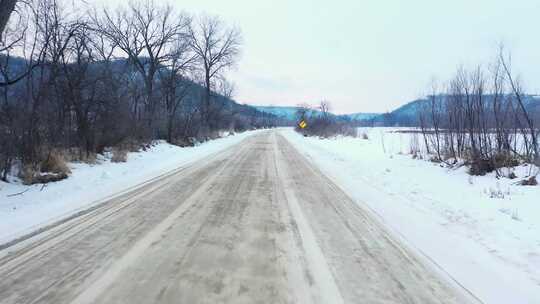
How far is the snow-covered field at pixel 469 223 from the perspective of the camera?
4.05 metres

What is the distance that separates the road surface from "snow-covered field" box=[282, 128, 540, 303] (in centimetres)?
41

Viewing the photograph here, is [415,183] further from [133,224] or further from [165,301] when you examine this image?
[165,301]

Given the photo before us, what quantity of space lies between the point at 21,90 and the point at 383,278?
11310mm

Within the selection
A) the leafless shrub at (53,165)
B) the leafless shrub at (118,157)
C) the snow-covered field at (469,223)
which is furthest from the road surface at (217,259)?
the leafless shrub at (118,157)

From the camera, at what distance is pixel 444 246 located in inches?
201

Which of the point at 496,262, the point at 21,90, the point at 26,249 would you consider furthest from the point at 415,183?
the point at 21,90

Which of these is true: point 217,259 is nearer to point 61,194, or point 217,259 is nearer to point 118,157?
point 61,194

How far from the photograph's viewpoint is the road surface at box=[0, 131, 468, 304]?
345 cm

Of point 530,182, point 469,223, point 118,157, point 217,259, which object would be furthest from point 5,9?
point 530,182

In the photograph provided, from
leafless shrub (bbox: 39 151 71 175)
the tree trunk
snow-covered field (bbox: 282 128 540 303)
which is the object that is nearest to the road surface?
snow-covered field (bbox: 282 128 540 303)

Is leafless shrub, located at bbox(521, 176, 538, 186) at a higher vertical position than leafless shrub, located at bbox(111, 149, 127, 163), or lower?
lower

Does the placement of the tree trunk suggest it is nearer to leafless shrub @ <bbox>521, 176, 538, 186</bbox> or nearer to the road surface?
the road surface

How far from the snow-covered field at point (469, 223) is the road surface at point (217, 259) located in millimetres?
414

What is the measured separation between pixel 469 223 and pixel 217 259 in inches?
175
